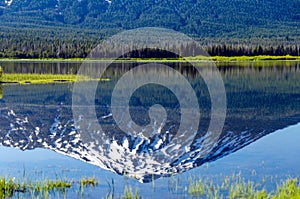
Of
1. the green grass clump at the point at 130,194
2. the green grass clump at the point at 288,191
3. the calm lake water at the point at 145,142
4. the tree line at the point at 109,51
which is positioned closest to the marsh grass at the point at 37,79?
the calm lake water at the point at 145,142

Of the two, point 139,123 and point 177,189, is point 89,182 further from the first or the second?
point 139,123

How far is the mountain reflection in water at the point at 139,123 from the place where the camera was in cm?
2033

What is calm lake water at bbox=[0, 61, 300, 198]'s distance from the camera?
18.0 m

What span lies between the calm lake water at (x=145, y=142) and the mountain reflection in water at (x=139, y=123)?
0.04m

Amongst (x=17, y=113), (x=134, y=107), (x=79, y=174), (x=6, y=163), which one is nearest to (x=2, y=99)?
(x=17, y=113)

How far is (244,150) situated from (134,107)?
1526 cm

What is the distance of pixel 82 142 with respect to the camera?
77.7ft

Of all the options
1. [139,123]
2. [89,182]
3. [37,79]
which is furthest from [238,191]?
[37,79]

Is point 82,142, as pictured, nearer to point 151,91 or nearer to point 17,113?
point 17,113

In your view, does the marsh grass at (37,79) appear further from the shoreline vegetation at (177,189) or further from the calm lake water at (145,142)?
Result: the shoreline vegetation at (177,189)

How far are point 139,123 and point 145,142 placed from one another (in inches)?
232

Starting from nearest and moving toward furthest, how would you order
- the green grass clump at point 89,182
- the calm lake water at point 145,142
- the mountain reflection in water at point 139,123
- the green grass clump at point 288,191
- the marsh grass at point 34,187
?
the green grass clump at point 288,191 < the marsh grass at point 34,187 < the green grass clump at point 89,182 < the calm lake water at point 145,142 < the mountain reflection in water at point 139,123

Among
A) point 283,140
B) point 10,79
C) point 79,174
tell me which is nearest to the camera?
point 79,174

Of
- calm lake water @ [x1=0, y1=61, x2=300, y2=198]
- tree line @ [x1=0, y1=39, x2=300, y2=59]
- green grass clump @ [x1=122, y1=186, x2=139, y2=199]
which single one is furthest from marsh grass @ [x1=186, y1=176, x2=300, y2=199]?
tree line @ [x1=0, y1=39, x2=300, y2=59]
